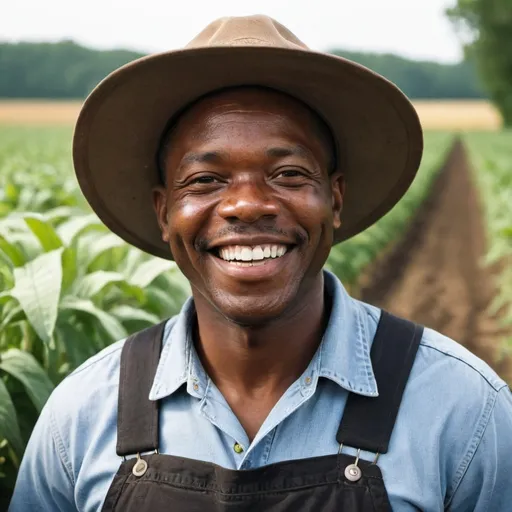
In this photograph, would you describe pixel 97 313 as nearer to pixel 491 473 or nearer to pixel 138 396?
pixel 138 396

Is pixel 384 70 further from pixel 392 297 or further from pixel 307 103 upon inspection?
pixel 307 103

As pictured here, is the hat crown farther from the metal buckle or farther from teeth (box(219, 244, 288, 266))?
the metal buckle

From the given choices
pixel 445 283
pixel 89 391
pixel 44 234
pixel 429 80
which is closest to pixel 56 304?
pixel 89 391

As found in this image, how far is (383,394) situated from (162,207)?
0.67 meters

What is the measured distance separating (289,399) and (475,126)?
7991cm

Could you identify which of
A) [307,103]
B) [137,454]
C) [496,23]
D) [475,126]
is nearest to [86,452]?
A: [137,454]

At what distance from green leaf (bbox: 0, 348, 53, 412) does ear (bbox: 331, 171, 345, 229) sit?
3.14 ft

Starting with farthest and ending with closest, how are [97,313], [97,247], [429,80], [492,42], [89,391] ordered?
[429,80]
[492,42]
[97,247]
[97,313]
[89,391]

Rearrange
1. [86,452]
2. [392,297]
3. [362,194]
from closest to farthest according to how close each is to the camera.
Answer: [86,452] → [362,194] → [392,297]

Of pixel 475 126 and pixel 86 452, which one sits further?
pixel 475 126

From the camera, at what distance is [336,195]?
1.89 m

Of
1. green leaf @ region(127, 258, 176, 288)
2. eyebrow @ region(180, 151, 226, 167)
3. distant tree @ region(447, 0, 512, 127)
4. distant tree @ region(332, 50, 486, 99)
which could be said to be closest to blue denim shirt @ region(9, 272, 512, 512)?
eyebrow @ region(180, 151, 226, 167)

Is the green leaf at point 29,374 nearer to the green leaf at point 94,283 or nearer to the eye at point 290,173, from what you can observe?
the green leaf at point 94,283

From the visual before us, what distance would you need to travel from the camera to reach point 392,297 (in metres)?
8.83
